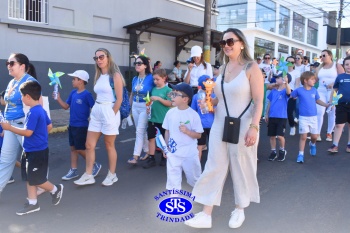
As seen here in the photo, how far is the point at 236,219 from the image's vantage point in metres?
3.77

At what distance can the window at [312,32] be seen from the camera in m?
45.0

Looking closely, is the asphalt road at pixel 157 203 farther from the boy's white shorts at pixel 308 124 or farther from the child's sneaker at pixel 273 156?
the boy's white shorts at pixel 308 124

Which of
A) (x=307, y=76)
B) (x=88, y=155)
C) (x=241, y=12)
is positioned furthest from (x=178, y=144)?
(x=241, y=12)

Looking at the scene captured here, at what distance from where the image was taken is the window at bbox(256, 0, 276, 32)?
3334 cm

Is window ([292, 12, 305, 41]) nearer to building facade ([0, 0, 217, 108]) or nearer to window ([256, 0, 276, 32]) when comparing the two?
window ([256, 0, 276, 32])

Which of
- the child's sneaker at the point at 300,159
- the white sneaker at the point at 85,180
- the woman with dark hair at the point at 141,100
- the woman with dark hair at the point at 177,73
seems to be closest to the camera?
the white sneaker at the point at 85,180

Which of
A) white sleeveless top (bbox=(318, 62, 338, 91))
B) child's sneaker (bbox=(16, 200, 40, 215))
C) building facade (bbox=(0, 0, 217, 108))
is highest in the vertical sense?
building facade (bbox=(0, 0, 217, 108))

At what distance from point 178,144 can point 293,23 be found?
1543 inches

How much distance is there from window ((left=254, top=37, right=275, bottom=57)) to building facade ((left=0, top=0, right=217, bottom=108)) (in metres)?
17.4

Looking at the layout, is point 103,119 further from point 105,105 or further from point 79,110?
point 79,110

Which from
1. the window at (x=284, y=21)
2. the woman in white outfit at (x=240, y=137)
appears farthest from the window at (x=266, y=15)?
the woman in white outfit at (x=240, y=137)

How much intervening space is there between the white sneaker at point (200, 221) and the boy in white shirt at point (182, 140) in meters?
0.74

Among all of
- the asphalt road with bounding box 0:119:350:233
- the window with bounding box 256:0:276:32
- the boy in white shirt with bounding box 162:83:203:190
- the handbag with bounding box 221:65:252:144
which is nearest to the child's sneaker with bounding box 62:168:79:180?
the asphalt road with bounding box 0:119:350:233

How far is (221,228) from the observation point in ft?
12.4
